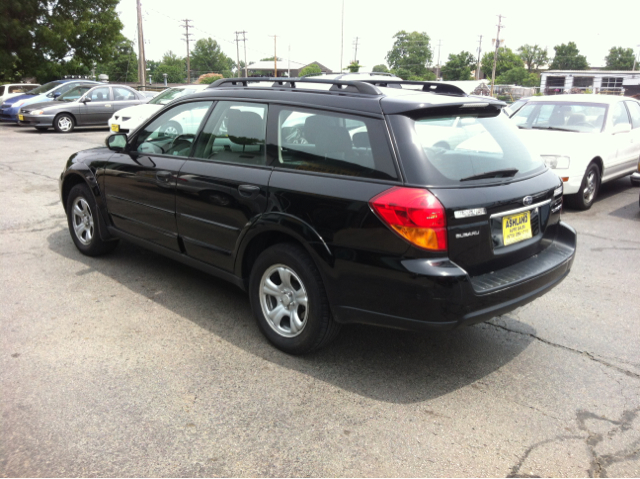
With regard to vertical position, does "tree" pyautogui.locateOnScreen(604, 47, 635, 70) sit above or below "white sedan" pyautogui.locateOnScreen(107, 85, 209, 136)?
above

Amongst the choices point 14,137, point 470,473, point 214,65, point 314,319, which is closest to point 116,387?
point 314,319

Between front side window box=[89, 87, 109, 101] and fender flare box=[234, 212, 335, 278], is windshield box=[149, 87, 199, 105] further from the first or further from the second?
fender flare box=[234, 212, 335, 278]

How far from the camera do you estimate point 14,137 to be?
17.3m

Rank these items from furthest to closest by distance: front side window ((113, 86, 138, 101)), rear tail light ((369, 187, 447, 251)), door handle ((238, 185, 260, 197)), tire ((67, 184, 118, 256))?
front side window ((113, 86, 138, 101)) → tire ((67, 184, 118, 256)) → door handle ((238, 185, 260, 197)) → rear tail light ((369, 187, 447, 251))

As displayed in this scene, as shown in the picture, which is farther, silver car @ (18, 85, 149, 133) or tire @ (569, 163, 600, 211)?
silver car @ (18, 85, 149, 133)

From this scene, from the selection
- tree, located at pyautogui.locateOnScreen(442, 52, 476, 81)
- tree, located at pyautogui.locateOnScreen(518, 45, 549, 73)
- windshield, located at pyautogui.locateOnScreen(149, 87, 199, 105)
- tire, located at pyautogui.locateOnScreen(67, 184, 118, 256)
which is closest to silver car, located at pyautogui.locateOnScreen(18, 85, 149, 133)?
windshield, located at pyautogui.locateOnScreen(149, 87, 199, 105)

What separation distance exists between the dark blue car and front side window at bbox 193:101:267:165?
56.7ft

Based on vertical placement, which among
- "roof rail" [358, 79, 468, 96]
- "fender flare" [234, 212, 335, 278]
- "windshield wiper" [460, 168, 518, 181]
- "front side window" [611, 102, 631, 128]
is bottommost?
"fender flare" [234, 212, 335, 278]

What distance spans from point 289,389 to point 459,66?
121241mm

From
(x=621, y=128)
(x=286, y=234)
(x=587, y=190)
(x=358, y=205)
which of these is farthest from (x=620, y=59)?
(x=358, y=205)

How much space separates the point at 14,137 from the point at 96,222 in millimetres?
14159

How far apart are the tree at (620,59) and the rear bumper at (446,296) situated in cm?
14915

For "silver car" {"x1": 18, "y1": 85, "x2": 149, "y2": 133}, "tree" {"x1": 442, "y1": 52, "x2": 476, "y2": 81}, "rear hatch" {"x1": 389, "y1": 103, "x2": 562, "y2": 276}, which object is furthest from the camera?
"tree" {"x1": 442, "y1": 52, "x2": 476, "y2": 81}

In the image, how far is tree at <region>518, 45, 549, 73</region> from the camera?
502 feet
